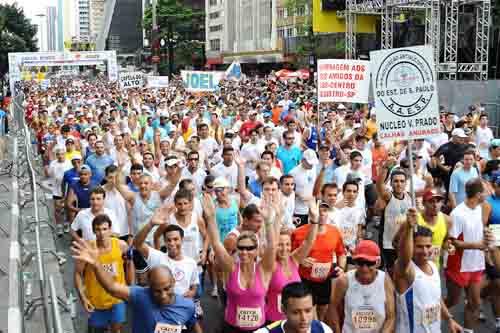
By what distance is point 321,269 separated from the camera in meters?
6.34

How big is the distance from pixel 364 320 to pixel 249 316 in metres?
0.77

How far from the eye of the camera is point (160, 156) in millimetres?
11984

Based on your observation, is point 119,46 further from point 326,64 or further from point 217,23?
point 326,64

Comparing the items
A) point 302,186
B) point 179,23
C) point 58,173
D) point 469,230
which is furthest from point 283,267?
point 179,23

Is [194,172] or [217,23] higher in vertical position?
[217,23]

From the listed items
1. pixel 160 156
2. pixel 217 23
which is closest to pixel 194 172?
pixel 160 156

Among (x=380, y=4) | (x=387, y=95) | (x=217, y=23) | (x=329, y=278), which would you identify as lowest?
(x=329, y=278)

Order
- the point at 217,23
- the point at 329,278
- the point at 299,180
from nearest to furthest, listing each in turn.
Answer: the point at 329,278
the point at 299,180
the point at 217,23

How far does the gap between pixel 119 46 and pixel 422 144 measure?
164 m

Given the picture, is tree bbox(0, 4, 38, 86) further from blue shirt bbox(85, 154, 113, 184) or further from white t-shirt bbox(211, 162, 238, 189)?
white t-shirt bbox(211, 162, 238, 189)

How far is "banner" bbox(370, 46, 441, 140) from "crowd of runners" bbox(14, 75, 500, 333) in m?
0.65

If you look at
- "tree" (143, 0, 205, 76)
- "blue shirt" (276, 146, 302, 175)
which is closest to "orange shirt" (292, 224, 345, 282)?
Answer: "blue shirt" (276, 146, 302, 175)

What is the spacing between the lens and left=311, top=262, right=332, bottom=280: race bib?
20.8 ft

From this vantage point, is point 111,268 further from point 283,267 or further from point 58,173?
point 58,173
